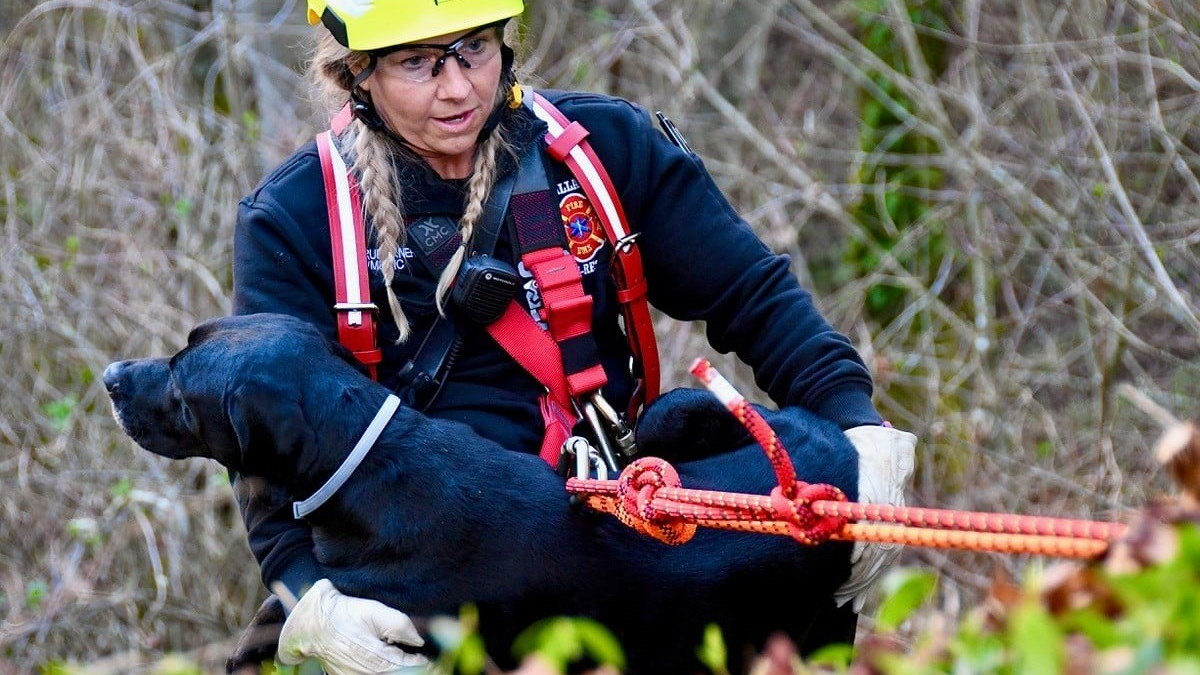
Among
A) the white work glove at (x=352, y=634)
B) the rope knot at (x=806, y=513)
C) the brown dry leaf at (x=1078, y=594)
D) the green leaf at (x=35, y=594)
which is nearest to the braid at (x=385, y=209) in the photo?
the white work glove at (x=352, y=634)

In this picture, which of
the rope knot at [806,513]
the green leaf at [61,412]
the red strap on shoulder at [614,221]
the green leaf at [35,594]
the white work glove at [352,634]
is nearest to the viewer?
the rope knot at [806,513]

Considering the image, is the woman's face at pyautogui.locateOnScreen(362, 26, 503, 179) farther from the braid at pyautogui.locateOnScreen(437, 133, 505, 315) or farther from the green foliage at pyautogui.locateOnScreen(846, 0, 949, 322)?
the green foliage at pyautogui.locateOnScreen(846, 0, 949, 322)

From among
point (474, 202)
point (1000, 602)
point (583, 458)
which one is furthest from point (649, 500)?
point (1000, 602)

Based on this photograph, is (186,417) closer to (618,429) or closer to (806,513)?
(618,429)

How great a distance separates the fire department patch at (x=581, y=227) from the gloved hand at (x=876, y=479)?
0.65 metres

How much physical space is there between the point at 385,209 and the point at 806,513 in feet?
3.94

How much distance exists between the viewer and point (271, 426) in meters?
2.59

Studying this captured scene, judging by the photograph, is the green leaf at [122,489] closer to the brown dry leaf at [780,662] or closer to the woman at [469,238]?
the woman at [469,238]

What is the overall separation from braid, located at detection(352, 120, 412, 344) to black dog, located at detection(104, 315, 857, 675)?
0.20 meters

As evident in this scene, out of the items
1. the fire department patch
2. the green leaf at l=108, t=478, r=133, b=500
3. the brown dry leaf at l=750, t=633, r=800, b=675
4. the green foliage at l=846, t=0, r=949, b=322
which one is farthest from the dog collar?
the green foliage at l=846, t=0, r=949, b=322

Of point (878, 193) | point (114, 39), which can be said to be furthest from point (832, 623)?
point (114, 39)

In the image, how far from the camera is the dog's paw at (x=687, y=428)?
262 cm

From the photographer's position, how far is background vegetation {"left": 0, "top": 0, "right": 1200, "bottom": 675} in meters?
4.91

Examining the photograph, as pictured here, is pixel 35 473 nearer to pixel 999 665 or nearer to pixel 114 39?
pixel 114 39
